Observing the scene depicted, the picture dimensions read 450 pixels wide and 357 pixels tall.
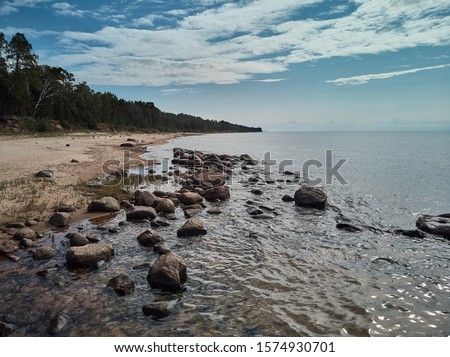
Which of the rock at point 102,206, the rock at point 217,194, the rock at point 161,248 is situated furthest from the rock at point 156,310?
the rock at point 217,194

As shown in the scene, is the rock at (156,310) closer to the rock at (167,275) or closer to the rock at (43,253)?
the rock at (167,275)

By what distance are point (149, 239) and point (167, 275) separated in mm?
2765

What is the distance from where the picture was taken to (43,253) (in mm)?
7863

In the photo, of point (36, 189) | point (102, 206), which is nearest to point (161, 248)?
point (102, 206)

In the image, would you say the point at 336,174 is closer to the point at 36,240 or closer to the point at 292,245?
the point at 292,245

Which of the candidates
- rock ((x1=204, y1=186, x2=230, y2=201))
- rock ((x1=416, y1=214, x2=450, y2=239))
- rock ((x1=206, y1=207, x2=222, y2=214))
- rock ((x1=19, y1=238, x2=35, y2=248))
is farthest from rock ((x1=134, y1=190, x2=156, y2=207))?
rock ((x1=416, y1=214, x2=450, y2=239))

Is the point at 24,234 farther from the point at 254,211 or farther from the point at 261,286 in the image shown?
the point at 254,211

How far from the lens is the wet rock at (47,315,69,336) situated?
5.11 m

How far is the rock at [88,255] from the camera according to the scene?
24.7 feet

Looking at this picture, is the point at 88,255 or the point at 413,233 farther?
the point at 413,233

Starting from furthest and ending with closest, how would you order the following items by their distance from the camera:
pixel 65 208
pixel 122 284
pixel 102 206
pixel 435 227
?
pixel 102 206 < pixel 65 208 < pixel 435 227 < pixel 122 284

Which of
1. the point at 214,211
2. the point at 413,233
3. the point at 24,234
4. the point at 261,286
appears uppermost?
the point at 24,234

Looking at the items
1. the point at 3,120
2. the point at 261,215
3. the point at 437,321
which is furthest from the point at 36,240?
the point at 3,120
